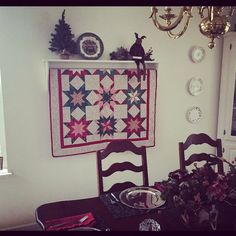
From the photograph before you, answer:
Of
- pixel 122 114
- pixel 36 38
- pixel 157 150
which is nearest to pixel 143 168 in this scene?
pixel 122 114

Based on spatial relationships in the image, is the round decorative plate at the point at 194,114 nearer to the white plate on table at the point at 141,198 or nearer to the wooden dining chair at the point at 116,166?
the wooden dining chair at the point at 116,166

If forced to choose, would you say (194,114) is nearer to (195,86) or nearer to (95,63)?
(195,86)

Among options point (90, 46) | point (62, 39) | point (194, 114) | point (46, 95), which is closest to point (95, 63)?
point (90, 46)

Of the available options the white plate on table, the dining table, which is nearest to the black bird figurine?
the white plate on table

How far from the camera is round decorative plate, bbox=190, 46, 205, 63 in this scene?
2790 millimetres

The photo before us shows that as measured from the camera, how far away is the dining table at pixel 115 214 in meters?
1.27

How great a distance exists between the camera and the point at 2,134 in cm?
227

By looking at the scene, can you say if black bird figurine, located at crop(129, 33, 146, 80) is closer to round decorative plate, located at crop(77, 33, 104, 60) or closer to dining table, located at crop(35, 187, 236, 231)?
round decorative plate, located at crop(77, 33, 104, 60)

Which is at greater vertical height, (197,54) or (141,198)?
(197,54)

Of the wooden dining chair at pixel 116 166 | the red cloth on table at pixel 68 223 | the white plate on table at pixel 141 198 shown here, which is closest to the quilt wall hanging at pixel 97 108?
the wooden dining chair at pixel 116 166

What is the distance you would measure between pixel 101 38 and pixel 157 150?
4.27 ft

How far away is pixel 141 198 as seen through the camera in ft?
5.15

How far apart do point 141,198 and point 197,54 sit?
6.06ft

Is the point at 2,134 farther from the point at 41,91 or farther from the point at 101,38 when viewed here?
the point at 101,38
